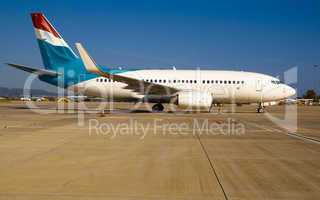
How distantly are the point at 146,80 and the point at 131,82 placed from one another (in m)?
2.44

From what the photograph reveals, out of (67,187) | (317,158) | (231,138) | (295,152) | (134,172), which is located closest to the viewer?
(67,187)

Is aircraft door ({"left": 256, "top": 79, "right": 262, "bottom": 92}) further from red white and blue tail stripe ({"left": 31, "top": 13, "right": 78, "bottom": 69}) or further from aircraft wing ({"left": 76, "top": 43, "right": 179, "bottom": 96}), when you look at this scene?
red white and blue tail stripe ({"left": 31, "top": 13, "right": 78, "bottom": 69})

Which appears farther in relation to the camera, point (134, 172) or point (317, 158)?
point (317, 158)

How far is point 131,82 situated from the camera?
2294 cm

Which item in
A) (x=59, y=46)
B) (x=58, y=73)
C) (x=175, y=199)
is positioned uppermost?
(x=59, y=46)

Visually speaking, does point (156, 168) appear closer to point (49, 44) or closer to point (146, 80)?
point (146, 80)

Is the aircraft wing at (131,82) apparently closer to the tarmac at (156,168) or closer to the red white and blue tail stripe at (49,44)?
the red white and blue tail stripe at (49,44)

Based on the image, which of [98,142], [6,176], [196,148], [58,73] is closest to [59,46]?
[58,73]

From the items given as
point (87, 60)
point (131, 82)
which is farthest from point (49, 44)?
point (131, 82)

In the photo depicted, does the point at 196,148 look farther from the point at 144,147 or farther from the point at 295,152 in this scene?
the point at 295,152

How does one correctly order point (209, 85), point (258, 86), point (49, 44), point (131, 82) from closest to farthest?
point (131, 82) < point (49, 44) < point (209, 85) < point (258, 86)

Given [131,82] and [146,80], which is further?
[146,80]

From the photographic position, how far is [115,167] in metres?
5.98

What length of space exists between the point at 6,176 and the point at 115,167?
1791mm
